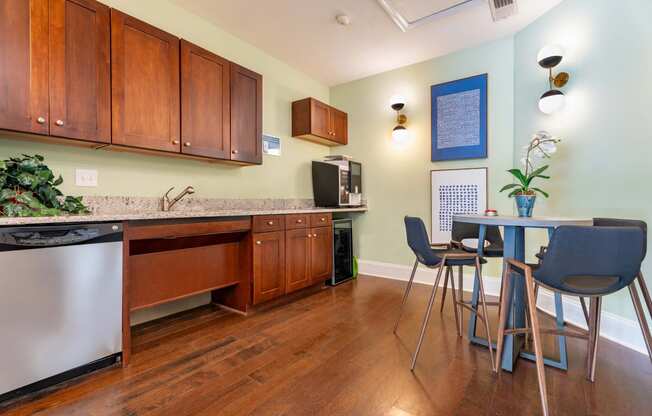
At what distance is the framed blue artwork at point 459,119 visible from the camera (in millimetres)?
3303

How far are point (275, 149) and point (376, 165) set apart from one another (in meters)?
1.43

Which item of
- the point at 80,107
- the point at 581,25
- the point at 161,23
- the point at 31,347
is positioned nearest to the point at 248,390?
the point at 31,347

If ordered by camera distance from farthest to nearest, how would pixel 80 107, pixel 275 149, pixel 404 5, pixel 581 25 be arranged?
1. pixel 275 149
2. pixel 404 5
3. pixel 581 25
4. pixel 80 107

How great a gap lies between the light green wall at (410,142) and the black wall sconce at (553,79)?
53 centimetres

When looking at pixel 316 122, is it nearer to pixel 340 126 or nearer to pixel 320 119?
pixel 320 119

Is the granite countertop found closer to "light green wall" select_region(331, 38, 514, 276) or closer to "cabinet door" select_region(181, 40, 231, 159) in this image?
"cabinet door" select_region(181, 40, 231, 159)

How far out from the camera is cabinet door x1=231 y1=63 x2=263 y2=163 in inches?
108

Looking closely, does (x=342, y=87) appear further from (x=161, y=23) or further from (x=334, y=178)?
(x=161, y=23)

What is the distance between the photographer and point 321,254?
10.9 feet

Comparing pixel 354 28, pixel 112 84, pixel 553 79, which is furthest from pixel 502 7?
pixel 112 84

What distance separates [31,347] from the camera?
1447mm

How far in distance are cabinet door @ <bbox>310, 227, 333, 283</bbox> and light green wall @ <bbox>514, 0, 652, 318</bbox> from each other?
219cm

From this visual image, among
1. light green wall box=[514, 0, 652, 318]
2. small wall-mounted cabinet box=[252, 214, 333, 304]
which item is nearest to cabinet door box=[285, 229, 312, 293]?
small wall-mounted cabinet box=[252, 214, 333, 304]

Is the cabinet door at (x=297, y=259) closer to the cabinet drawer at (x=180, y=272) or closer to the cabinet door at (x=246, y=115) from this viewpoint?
the cabinet drawer at (x=180, y=272)
